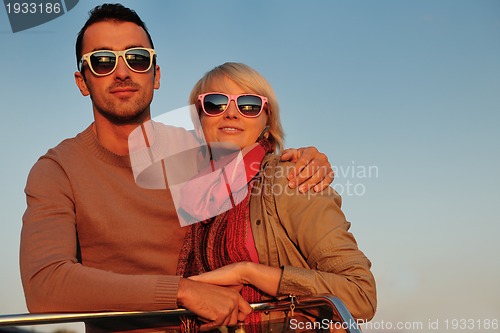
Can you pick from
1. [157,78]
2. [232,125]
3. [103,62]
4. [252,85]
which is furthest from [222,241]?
[157,78]

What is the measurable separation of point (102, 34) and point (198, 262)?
1.80 metres

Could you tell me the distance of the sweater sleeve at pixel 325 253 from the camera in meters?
3.12

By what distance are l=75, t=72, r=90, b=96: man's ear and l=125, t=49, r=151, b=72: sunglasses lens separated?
0.43 metres

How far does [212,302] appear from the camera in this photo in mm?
2965

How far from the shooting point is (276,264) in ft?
11.2

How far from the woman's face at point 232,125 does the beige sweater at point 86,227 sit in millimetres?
581

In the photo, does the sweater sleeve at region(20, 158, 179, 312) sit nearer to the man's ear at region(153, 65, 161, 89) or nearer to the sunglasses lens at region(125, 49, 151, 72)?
the sunglasses lens at region(125, 49, 151, 72)

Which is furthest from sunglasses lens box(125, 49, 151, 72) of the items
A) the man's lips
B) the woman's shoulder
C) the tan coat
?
the tan coat

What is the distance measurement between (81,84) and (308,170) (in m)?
1.96

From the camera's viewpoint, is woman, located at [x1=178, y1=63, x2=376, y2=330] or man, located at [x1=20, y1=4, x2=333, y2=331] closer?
man, located at [x1=20, y1=4, x2=333, y2=331]

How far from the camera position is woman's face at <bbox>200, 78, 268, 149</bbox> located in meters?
Result: 3.90

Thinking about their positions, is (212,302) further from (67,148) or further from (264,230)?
(67,148)

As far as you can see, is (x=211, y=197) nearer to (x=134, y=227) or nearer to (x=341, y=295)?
(x=134, y=227)

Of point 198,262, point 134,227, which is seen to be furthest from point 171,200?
point 198,262
